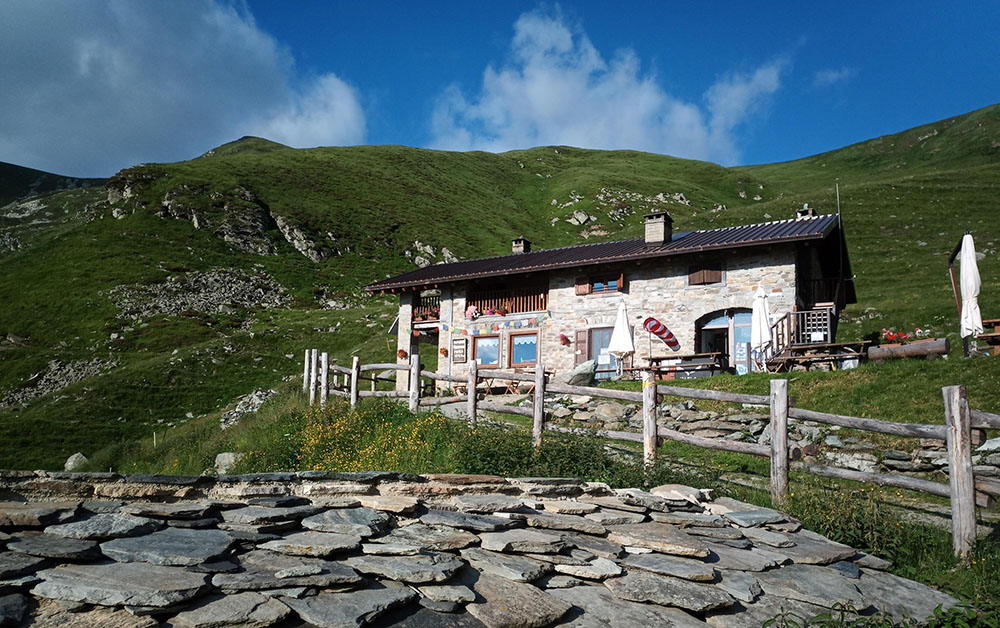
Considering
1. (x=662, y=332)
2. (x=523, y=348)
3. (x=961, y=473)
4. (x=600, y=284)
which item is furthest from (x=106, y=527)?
(x=523, y=348)

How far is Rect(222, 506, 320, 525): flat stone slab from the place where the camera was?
5004 millimetres

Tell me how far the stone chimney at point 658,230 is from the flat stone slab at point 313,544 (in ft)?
77.4

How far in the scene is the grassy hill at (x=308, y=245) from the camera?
97.0 feet

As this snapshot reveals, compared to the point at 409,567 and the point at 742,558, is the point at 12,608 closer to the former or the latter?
the point at 409,567

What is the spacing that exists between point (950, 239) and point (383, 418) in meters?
41.2

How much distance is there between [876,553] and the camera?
23.2 feet

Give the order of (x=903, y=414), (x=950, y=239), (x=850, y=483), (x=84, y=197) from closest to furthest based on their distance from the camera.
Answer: (x=850, y=483), (x=903, y=414), (x=950, y=239), (x=84, y=197)

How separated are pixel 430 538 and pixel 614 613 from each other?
4.96ft

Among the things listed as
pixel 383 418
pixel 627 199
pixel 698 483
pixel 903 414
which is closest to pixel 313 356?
pixel 383 418

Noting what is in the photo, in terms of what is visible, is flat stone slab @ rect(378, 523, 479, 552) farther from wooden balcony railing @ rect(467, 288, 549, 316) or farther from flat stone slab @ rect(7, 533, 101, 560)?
wooden balcony railing @ rect(467, 288, 549, 316)

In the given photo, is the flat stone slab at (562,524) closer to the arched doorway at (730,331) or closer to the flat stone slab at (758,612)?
the flat stone slab at (758,612)

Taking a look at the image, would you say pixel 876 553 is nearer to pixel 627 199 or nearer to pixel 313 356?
pixel 313 356

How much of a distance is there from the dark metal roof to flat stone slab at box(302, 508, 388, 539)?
20745 millimetres

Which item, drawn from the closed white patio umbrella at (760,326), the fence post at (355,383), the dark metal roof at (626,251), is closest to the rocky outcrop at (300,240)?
the dark metal roof at (626,251)
